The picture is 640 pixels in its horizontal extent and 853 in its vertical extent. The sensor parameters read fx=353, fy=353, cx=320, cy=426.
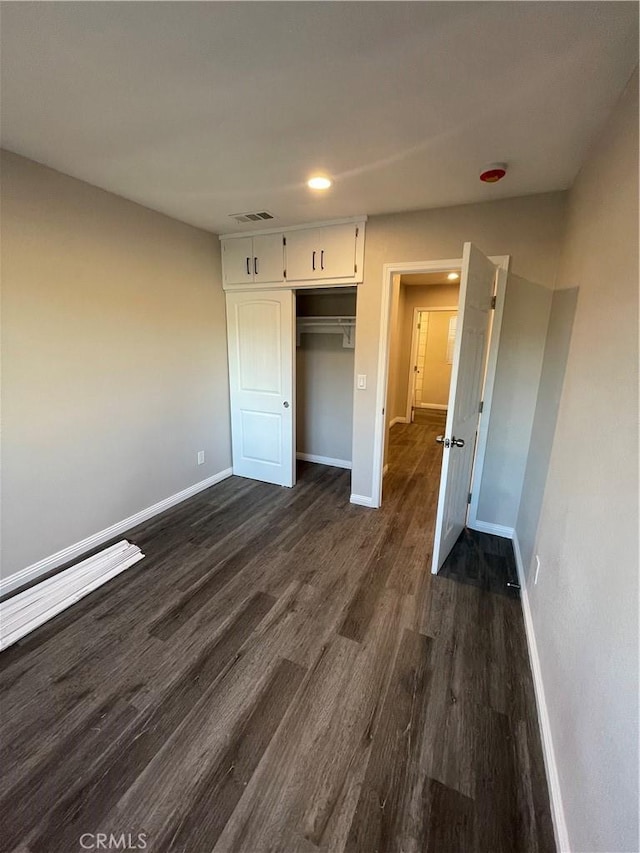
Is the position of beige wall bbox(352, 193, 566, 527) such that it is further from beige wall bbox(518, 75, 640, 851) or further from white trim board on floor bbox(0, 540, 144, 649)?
white trim board on floor bbox(0, 540, 144, 649)

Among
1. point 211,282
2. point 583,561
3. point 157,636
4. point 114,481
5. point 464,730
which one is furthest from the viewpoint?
point 211,282

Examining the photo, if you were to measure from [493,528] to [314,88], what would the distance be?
3.01 meters

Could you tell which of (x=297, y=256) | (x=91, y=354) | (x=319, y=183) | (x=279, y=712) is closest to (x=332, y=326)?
(x=297, y=256)

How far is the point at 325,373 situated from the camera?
14.1 feet

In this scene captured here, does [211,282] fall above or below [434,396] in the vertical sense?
above

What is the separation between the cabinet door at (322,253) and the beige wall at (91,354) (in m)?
0.85

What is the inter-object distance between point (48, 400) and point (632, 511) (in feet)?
9.57

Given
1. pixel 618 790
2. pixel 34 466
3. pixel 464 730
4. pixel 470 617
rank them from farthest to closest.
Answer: pixel 34 466, pixel 470 617, pixel 464 730, pixel 618 790

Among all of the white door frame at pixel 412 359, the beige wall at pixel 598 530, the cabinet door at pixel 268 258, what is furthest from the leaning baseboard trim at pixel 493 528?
the white door frame at pixel 412 359

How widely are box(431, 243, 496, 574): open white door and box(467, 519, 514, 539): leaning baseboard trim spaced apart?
0.90 ft

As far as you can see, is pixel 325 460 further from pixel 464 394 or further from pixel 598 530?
pixel 598 530

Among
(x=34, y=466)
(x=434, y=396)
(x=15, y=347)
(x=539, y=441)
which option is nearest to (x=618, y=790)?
(x=539, y=441)

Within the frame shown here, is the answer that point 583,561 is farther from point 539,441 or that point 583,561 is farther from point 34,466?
point 34,466

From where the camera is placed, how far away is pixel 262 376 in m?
3.63
